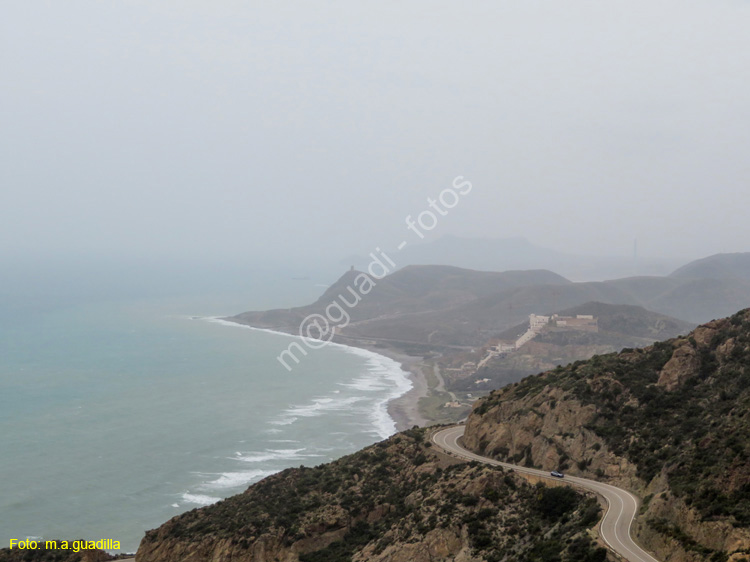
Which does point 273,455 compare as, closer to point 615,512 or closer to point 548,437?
point 548,437

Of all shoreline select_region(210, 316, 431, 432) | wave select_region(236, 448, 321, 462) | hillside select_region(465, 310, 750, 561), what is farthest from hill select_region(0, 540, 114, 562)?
shoreline select_region(210, 316, 431, 432)

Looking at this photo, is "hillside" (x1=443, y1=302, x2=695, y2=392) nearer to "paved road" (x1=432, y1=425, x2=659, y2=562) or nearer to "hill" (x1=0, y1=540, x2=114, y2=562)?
"paved road" (x1=432, y1=425, x2=659, y2=562)

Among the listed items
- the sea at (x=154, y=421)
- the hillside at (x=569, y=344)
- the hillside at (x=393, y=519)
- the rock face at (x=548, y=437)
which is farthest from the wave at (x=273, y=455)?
the hillside at (x=569, y=344)

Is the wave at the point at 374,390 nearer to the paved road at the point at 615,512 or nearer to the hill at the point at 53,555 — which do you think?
the paved road at the point at 615,512

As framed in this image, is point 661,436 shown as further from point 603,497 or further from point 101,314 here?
point 101,314

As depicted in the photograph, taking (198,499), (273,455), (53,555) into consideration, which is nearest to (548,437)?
(53,555)

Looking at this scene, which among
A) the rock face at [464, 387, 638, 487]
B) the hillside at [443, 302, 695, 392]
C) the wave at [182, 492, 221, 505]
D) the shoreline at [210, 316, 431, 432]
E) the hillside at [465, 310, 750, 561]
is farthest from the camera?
the hillside at [443, 302, 695, 392]
